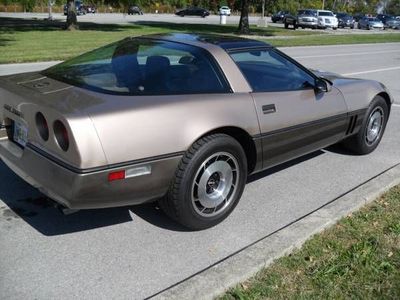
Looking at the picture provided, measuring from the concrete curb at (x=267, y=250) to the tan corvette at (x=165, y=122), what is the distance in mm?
525

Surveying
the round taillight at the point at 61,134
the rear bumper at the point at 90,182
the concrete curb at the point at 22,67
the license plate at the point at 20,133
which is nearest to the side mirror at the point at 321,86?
the rear bumper at the point at 90,182

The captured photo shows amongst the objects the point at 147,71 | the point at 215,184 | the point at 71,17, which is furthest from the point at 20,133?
the point at 71,17

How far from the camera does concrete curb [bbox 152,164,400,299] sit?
2.91 meters

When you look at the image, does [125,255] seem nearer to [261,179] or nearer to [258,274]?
[258,274]

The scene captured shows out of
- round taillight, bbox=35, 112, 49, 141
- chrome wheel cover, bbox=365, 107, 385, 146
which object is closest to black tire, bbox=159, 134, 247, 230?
round taillight, bbox=35, 112, 49, 141

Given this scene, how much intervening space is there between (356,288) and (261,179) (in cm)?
198

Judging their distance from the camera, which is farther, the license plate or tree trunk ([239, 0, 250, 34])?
tree trunk ([239, 0, 250, 34])

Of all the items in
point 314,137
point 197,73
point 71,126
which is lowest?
point 314,137

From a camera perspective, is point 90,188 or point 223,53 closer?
point 90,188

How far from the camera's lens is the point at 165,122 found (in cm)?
330

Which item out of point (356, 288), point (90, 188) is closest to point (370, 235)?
point (356, 288)

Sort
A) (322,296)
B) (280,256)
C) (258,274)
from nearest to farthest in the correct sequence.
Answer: (322,296) → (258,274) → (280,256)

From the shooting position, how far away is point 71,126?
2.95m

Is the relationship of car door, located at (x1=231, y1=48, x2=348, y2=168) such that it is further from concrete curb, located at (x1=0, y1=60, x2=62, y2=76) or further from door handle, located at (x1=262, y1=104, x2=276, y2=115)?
concrete curb, located at (x1=0, y1=60, x2=62, y2=76)
